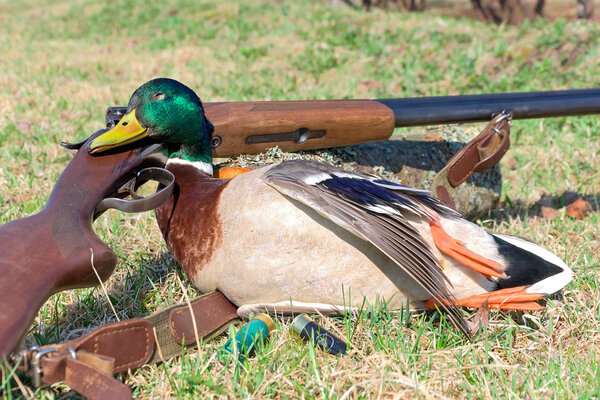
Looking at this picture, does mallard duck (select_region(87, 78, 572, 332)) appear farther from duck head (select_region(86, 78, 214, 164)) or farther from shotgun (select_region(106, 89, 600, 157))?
shotgun (select_region(106, 89, 600, 157))

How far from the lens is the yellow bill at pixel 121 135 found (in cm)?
224

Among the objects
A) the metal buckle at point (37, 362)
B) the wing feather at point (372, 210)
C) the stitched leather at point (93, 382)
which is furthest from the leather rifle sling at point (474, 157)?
the metal buckle at point (37, 362)

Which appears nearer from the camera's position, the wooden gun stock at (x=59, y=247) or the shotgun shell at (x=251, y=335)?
the wooden gun stock at (x=59, y=247)

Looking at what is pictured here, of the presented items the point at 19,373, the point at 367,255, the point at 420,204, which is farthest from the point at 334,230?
the point at 19,373

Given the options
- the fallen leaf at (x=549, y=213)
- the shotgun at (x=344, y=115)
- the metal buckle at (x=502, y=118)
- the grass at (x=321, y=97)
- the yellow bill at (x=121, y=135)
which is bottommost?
the fallen leaf at (x=549, y=213)

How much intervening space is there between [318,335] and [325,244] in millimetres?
327

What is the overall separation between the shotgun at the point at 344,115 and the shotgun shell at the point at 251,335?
90 cm

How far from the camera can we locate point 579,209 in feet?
11.8

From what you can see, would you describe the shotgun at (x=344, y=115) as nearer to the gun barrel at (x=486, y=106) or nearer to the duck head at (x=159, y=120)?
the gun barrel at (x=486, y=106)

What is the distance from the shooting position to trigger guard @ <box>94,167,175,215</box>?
211 cm

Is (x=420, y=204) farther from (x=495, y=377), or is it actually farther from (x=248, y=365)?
(x=248, y=365)

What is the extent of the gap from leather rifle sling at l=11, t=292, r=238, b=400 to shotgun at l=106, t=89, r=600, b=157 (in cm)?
83

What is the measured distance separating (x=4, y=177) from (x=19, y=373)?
8.07 ft

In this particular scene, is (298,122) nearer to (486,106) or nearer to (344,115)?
(344,115)
